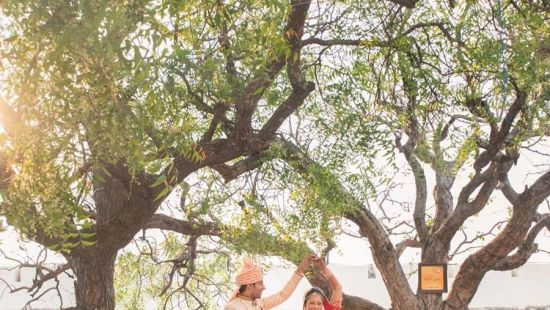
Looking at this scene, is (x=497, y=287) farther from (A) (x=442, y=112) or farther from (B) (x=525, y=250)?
(A) (x=442, y=112)

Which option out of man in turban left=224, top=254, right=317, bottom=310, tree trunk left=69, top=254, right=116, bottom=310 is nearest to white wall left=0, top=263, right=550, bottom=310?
tree trunk left=69, top=254, right=116, bottom=310

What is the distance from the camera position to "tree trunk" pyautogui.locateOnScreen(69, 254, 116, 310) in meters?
8.24

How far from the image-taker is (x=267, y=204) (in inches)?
345

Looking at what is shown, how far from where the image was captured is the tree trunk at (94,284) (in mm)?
8242

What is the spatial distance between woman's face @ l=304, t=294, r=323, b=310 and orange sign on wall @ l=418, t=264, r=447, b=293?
507 cm

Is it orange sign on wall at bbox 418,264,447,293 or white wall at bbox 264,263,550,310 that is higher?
white wall at bbox 264,263,550,310

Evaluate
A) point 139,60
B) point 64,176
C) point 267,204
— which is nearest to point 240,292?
point 64,176

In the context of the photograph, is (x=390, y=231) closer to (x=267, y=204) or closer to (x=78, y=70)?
(x=267, y=204)

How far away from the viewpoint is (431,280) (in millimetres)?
10141

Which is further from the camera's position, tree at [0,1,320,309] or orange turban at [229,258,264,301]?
orange turban at [229,258,264,301]

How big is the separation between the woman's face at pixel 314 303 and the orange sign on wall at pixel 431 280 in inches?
200

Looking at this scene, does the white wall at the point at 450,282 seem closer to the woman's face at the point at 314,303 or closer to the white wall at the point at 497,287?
the white wall at the point at 497,287

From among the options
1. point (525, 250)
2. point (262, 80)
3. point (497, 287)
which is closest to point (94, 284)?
point (262, 80)

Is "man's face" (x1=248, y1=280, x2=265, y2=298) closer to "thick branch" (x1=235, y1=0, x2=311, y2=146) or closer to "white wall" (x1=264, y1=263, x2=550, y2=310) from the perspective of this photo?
"thick branch" (x1=235, y1=0, x2=311, y2=146)
